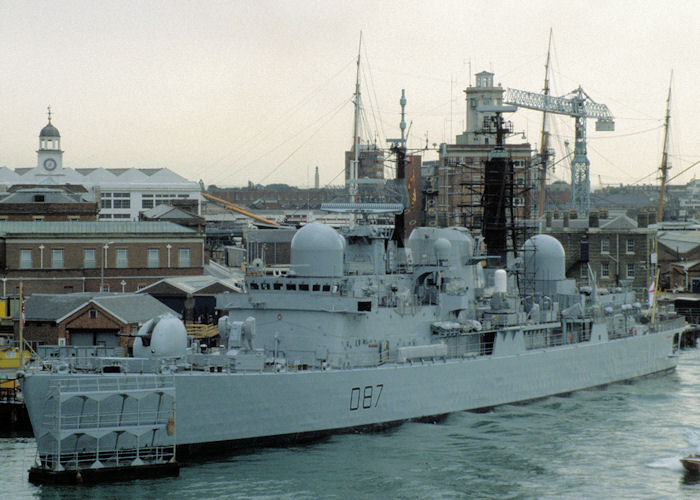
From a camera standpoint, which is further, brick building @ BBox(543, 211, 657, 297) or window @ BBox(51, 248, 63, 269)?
brick building @ BBox(543, 211, 657, 297)

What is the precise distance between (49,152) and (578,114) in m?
40.9

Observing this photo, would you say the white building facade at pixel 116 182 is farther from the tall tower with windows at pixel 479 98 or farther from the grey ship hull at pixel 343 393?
the grey ship hull at pixel 343 393

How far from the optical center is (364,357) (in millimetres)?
26203

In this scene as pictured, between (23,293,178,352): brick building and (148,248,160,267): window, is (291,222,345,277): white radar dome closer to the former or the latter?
(23,293,178,352): brick building

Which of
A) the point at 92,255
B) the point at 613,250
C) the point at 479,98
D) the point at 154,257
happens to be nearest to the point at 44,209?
the point at 92,255

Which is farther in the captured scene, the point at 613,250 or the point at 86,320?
the point at 613,250

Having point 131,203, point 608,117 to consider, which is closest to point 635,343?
point 608,117

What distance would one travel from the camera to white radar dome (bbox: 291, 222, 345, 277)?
26.5 m

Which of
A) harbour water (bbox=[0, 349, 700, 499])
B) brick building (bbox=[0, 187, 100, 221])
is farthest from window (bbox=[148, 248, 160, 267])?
harbour water (bbox=[0, 349, 700, 499])

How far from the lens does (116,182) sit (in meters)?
79.2

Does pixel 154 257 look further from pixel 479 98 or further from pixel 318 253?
pixel 479 98

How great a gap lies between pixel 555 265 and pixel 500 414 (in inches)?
354

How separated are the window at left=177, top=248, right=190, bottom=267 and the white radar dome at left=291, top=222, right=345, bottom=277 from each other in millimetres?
20235

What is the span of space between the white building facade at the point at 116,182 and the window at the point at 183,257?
Answer: 28.5m
